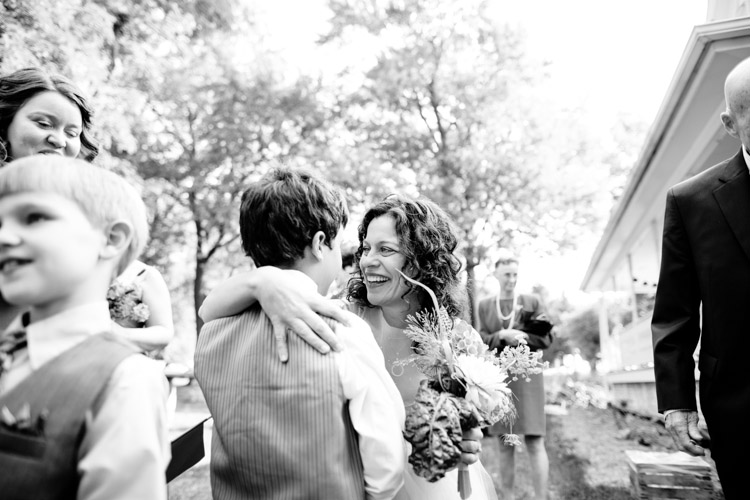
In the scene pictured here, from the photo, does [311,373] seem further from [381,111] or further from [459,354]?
[381,111]

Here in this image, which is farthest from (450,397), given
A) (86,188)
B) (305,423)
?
(86,188)

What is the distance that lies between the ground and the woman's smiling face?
11.0 ft

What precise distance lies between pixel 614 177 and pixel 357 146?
8.99 meters

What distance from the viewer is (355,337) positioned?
77.0 inches

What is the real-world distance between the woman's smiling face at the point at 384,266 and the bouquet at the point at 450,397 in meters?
0.48

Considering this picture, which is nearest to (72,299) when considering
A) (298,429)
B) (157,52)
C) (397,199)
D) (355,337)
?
(298,429)

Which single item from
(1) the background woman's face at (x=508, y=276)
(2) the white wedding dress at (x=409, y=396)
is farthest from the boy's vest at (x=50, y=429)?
(1) the background woman's face at (x=508, y=276)

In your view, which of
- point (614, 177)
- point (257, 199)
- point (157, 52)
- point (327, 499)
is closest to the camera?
point (327, 499)

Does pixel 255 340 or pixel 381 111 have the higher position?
pixel 381 111

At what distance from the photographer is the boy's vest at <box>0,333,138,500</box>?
4.00ft

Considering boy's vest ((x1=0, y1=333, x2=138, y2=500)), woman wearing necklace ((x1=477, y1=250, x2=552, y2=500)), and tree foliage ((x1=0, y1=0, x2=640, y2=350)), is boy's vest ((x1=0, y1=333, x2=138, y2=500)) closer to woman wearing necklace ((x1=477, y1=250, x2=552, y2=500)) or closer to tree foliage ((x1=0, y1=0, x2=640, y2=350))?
woman wearing necklace ((x1=477, y1=250, x2=552, y2=500))

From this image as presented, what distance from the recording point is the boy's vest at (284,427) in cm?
177

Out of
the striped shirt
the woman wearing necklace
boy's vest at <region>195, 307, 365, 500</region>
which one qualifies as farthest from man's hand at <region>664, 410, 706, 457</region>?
the woman wearing necklace

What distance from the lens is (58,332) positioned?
4.43 ft
